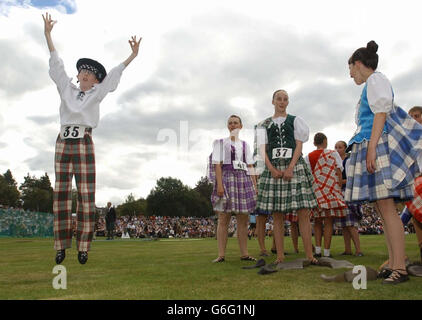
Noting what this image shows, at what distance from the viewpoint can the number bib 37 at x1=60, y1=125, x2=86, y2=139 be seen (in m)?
4.55

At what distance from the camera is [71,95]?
471cm

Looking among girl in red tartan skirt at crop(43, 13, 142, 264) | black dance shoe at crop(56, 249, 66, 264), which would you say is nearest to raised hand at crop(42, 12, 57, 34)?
girl in red tartan skirt at crop(43, 13, 142, 264)

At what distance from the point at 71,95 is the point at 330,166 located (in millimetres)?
5494

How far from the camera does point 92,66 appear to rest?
481 cm

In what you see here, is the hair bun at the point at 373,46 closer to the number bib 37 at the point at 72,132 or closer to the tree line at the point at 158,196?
the number bib 37 at the point at 72,132

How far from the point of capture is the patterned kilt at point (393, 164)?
4055mm

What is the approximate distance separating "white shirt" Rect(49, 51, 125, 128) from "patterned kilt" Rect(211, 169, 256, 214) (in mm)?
3096

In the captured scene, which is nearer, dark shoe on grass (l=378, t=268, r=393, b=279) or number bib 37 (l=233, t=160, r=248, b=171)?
dark shoe on grass (l=378, t=268, r=393, b=279)

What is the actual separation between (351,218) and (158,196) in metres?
103

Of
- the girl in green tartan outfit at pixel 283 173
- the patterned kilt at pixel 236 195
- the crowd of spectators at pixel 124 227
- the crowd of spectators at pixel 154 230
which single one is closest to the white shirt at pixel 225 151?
the patterned kilt at pixel 236 195

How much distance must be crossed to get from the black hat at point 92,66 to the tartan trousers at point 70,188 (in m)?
0.85

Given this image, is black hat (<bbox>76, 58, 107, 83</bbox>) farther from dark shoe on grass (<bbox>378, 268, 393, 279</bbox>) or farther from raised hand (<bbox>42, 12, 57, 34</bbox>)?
dark shoe on grass (<bbox>378, 268, 393, 279</bbox>)

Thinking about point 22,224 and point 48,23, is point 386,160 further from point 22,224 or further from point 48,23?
point 22,224
